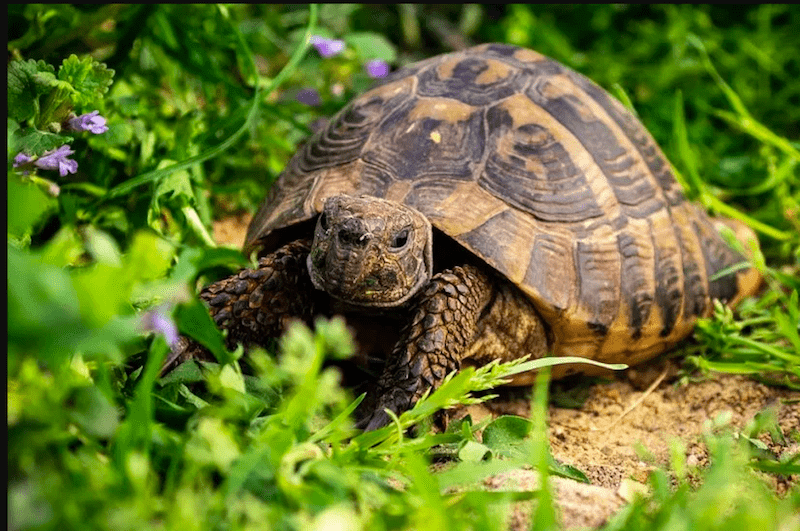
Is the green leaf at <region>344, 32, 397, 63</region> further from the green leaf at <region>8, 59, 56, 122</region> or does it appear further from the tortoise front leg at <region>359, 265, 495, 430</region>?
the green leaf at <region>8, 59, 56, 122</region>

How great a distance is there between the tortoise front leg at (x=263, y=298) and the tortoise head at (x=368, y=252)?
0.55ft

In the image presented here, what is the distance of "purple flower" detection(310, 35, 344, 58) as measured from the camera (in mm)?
4012

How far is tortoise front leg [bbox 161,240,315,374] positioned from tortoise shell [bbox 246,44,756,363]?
217 mm

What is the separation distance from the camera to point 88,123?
93.4 inches

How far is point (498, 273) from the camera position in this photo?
2.76 metres

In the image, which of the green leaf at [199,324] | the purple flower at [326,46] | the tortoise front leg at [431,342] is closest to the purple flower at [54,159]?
the green leaf at [199,324]

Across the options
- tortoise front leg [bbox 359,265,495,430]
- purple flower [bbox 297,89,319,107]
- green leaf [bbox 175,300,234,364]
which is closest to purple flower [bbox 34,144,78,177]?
green leaf [bbox 175,300,234,364]

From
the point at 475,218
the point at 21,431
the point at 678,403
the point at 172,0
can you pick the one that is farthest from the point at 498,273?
the point at 172,0

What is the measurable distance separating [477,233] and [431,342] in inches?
15.9

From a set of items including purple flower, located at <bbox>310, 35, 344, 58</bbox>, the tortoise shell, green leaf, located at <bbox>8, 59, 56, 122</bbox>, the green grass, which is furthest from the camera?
purple flower, located at <bbox>310, 35, 344, 58</bbox>

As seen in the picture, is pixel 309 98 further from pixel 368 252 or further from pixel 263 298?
pixel 368 252

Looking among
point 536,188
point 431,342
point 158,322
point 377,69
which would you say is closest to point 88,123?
point 158,322

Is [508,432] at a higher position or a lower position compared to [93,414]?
lower

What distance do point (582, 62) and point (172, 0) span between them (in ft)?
8.69
